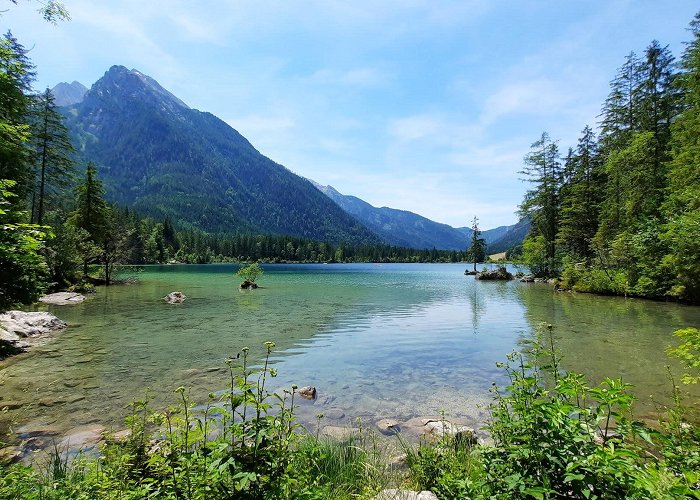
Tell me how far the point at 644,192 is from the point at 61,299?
56.2 metres

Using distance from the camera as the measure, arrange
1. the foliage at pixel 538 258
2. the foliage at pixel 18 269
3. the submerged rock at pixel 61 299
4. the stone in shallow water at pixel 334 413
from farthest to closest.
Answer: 1. the foliage at pixel 538 258
2. the submerged rock at pixel 61 299
3. the stone in shallow water at pixel 334 413
4. the foliage at pixel 18 269

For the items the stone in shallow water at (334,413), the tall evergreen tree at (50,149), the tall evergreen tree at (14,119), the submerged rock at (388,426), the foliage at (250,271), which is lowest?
the stone in shallow water at (334,413)

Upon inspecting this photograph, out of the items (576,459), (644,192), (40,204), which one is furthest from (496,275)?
(576,459)

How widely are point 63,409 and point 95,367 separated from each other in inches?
155

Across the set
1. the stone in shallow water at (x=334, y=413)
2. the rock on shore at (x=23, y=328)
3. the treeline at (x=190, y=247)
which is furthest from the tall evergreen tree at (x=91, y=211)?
the treeline at (x=190, y=247)

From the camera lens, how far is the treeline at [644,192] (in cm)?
2528

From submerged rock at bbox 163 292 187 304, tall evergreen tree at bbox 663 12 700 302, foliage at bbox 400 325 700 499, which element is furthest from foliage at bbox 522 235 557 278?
foliage at bbox 400 325 700 499

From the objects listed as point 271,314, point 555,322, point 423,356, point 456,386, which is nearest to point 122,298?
point 271,314

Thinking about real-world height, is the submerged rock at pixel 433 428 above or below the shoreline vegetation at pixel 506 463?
below

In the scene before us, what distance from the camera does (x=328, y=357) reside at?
14.8 metres

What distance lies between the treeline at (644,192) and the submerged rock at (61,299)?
43.4 metres

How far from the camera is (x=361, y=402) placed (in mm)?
10211

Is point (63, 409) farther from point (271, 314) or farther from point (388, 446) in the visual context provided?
point (271, 314)

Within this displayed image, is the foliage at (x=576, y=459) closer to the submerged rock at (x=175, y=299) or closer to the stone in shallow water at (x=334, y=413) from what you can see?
the stone in shallow water at (x=334, y=413)
